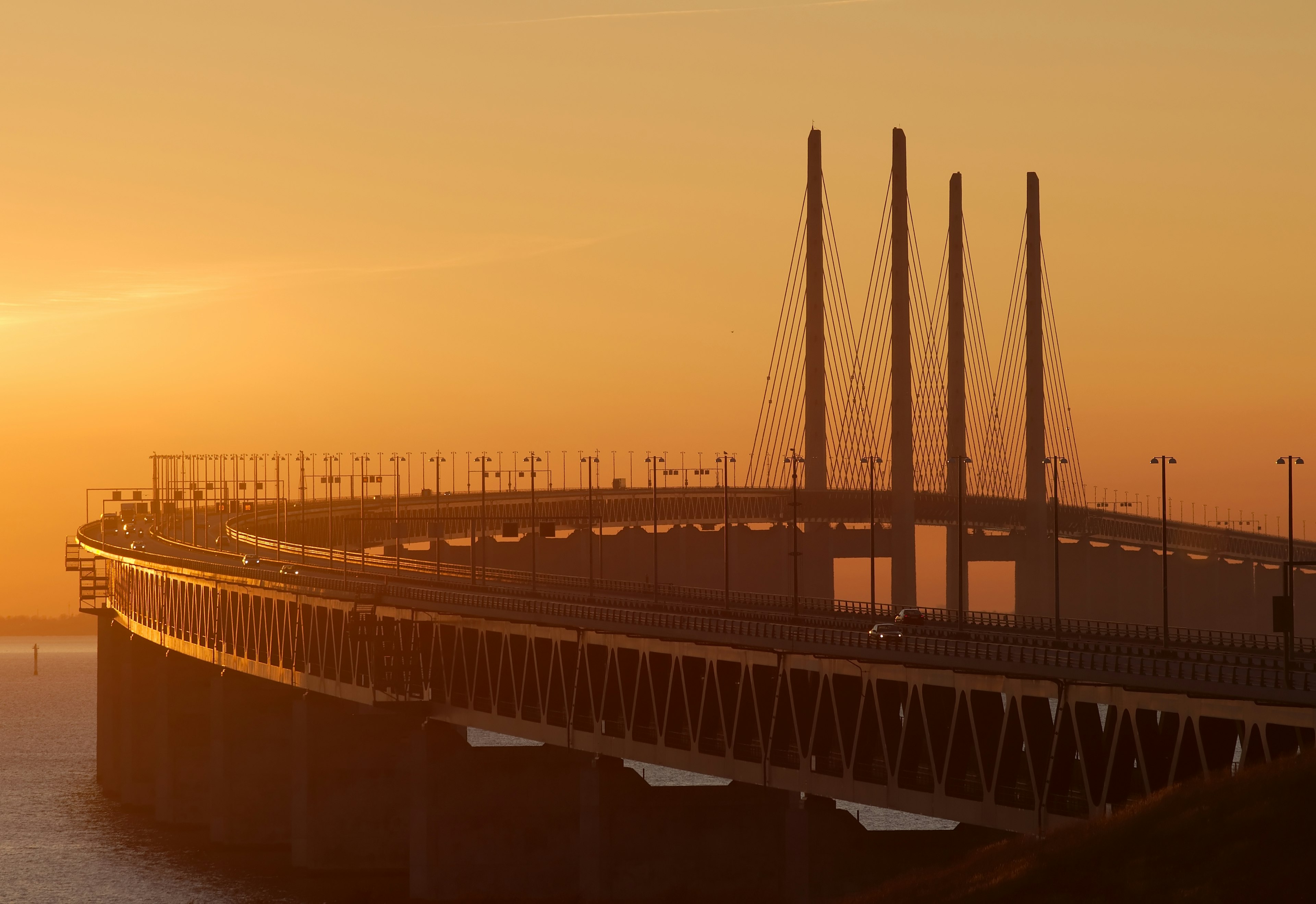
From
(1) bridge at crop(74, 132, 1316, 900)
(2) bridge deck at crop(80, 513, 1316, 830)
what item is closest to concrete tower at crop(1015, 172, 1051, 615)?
(1) bridge at crop(74, 132, 1316, 900)

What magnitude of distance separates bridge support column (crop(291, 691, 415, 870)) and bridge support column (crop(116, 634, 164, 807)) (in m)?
31.2

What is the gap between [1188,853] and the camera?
39188mm

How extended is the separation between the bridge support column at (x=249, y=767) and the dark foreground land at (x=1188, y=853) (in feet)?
231

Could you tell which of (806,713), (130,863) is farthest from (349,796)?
(806,713)

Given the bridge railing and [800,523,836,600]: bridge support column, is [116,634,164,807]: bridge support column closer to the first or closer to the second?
the bridge railing

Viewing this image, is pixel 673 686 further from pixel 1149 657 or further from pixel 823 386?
pixel 823 386

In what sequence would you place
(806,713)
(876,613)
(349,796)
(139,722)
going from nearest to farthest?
(806,713) → (876,613) → (349,796) → (139,722)

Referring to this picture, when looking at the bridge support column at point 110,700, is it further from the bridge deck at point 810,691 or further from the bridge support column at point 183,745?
the bridge deck at point 810,691

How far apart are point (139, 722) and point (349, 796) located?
132 ft

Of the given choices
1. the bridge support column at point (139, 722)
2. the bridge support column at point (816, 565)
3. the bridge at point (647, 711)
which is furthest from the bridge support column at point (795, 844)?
the bridge support column at point (816, 565)

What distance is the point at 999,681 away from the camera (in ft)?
171

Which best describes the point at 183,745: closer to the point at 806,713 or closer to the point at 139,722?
the point at 139,722

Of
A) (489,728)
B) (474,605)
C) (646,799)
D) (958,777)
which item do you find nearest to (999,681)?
(958,777)

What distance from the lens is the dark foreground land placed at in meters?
37.1
